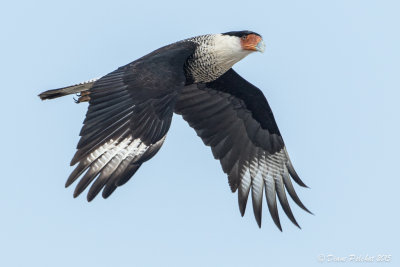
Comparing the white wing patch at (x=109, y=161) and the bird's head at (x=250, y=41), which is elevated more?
the bird's head at (x=250, y=41)

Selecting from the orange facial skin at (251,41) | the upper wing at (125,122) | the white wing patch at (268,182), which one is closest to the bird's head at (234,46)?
the orange facial skin at (251,41)

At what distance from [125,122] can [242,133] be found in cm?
255

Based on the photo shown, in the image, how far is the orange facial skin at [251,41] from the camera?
9453mm

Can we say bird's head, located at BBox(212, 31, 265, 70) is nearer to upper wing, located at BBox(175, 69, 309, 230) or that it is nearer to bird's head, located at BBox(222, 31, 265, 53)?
bird's head, located at BBox(222, 31, 265, 53)

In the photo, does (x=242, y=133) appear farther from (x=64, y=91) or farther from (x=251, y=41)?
(x=64, y=91)

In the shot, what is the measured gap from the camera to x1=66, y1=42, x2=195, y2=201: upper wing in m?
7.71

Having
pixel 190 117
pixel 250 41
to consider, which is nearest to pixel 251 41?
pixel 250 41

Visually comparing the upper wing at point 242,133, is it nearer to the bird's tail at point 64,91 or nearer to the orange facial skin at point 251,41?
the orange facial skin at point 251,41

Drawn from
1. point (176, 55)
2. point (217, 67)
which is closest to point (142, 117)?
point (176, 55)

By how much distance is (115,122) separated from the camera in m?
8.10

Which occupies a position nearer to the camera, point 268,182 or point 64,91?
point 64,91

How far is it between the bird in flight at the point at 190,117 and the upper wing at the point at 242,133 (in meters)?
0.01

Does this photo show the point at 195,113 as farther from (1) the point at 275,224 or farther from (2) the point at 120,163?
(2) the point at 120,163

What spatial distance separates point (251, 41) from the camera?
31.1 feet
